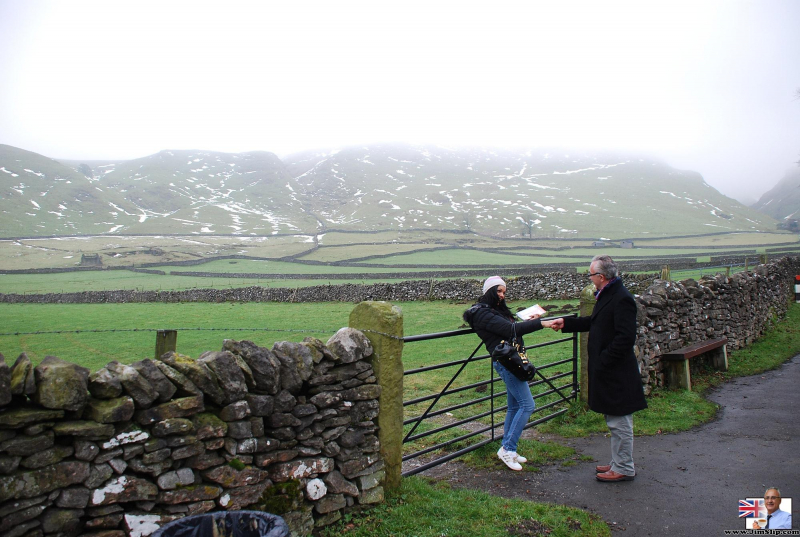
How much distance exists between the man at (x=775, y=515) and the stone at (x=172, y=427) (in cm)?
524

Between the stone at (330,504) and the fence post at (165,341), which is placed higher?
the fence post at (165,341)

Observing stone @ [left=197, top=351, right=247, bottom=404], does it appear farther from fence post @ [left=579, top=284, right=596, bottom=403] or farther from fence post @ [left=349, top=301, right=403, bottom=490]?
fence post @ [left=579, top=284, right=596, bottom=403]

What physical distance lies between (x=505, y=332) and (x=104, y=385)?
396 centimetres

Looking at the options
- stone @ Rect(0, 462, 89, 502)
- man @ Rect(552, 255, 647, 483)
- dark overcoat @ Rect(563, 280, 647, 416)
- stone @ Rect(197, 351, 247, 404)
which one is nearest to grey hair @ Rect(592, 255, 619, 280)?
man @ Rect(552, 255, 647, 483)

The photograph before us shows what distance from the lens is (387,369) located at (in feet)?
18.0

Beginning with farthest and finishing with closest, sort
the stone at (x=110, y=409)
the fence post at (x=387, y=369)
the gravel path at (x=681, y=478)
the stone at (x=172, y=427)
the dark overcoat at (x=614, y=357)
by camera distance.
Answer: the dark overcoat at (x=614, y=357)
the fence post at (x=387, y=369)
the gravel path at (x=681, y=478)
the stone at (x=172, y=427)
the stone at (x=110, y=409)

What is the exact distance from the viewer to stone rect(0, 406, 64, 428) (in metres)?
3.25

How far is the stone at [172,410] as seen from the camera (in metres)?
3.78

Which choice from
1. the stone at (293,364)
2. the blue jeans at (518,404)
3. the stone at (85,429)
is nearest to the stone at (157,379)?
the stone at (85,429)

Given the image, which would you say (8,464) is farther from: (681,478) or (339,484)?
(681,478)

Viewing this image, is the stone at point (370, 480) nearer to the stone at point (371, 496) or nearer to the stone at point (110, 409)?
the stone at point (371, 496)

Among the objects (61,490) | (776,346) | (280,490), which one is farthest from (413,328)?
(61,490)

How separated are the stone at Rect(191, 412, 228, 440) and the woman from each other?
116 inches

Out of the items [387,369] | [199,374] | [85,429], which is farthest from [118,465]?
[387,369]
